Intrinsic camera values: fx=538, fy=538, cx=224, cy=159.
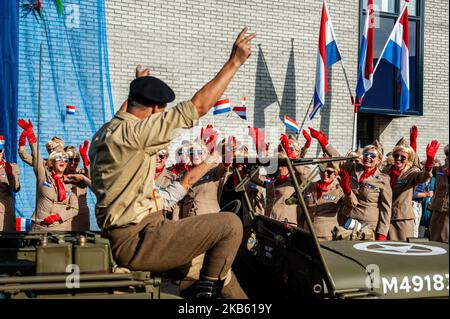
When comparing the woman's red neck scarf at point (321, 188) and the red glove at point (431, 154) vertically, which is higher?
the red glove at point (431, 154)

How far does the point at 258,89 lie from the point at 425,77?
399 cm

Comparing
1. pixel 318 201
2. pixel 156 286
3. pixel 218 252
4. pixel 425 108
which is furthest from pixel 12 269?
pixel 425 108

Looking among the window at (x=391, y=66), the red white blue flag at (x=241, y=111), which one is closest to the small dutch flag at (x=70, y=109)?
the red white blue flag at (x=241, y=111)

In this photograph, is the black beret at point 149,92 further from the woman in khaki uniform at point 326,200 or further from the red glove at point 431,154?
the red glove at point 431,154

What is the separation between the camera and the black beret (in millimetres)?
2682

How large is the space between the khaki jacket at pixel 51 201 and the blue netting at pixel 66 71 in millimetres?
2985

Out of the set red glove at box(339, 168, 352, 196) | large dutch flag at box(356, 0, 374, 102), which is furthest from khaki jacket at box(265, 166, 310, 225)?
large dutch flag at box(356, 0, 374, 102)

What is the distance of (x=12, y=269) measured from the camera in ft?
9.00

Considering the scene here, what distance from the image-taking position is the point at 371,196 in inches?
230

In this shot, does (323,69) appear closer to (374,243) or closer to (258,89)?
(258,89)

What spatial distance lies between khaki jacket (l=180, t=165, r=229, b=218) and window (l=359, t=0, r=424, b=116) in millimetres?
6002

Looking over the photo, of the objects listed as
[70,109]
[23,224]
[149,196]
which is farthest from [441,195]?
[70,109]

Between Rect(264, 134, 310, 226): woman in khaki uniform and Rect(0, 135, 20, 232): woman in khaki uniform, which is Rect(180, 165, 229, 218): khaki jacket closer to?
Rect(264, 134, 310, 226): woman in khaki uniform

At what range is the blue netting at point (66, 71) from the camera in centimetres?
887
